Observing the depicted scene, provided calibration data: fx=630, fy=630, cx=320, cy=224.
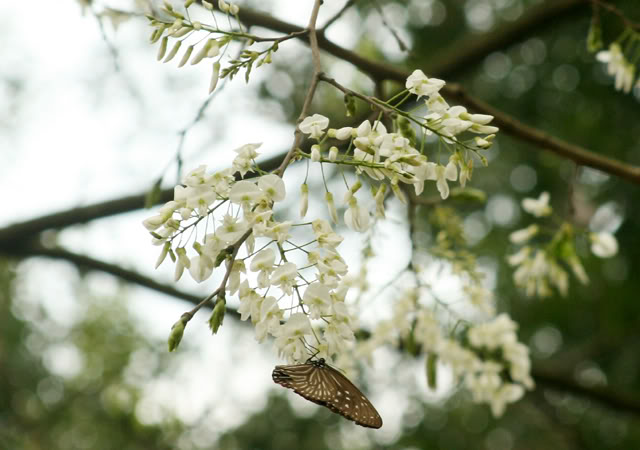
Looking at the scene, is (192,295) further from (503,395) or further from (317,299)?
(317,299)

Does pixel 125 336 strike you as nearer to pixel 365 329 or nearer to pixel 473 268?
pixel 365 329

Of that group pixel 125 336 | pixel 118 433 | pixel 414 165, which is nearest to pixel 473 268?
pixel 414 165

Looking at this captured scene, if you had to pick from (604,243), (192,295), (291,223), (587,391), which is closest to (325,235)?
(291,223)

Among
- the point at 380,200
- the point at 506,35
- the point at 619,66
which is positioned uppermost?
the point at 506,35

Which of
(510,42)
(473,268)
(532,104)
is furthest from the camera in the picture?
(532,104)

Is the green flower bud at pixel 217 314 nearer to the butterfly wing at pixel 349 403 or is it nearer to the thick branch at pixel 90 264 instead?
the butterfly wing at pixel 349 403

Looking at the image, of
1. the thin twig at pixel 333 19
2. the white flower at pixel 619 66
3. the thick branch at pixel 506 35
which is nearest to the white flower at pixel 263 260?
the thin twig at pixel 333 19

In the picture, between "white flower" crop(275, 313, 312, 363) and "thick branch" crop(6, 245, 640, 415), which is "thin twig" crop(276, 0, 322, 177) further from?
"thick branch" crop(6, 245, 640, 415)
